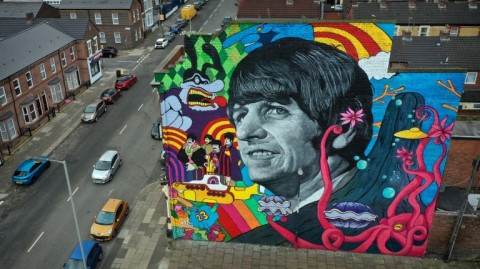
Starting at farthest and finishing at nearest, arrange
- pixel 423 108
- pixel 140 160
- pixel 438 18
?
pixel 438 18 < pixel 140 160 < pixel 423 108

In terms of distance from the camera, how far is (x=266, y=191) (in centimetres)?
2777

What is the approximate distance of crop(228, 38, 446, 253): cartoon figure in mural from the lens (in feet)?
79.4

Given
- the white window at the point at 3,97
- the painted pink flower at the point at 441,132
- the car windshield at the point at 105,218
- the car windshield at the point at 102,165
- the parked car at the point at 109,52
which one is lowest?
the car windshield at the point at 105,218

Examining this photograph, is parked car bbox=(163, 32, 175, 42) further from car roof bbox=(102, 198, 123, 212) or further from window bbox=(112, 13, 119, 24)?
car roof bbox=(102, 198, 123, 212)

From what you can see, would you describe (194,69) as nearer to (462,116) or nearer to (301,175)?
(301,175)

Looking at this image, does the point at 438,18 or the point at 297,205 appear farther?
the point at 438,18

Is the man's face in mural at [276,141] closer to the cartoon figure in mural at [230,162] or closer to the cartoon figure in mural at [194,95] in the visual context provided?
the cartoon figure in mural at [230,162]

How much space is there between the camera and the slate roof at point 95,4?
220 ft

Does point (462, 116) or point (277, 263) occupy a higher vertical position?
point (462, 116)

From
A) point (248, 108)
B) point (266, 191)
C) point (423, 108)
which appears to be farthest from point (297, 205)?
point (423, 108)

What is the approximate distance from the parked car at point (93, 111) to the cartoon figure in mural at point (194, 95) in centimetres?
2312

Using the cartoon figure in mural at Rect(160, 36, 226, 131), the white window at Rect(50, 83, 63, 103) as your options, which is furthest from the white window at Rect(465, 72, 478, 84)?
the white window at Rect(50, 83, 63, 103)

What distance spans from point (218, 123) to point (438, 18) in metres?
40.4

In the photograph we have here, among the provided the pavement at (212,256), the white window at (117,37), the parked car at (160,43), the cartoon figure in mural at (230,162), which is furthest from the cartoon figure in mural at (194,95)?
the white window at (117,37)
